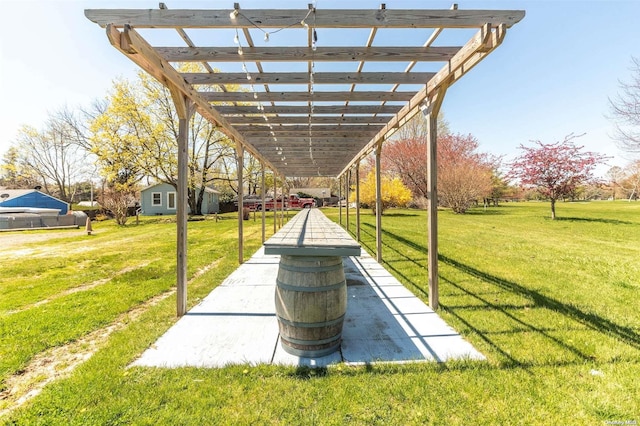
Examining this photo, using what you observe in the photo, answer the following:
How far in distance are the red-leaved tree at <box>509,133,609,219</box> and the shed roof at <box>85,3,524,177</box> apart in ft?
53.8

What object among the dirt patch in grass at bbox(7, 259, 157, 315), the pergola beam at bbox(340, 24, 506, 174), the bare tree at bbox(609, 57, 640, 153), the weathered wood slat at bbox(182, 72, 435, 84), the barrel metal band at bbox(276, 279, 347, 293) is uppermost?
the bare tree at bbox(609, 57, 640, 153)

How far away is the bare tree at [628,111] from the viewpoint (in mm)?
12341

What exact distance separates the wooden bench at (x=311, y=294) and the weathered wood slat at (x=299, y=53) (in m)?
1.96

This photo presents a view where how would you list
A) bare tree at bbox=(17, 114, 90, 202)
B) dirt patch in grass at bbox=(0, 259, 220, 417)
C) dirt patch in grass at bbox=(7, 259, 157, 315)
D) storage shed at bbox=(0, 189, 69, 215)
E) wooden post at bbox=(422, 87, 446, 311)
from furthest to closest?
bare tree at bbox=(17, 114, 90, 202), storage shed at bbox=(0, 189, 69, 215), dirt patch in grass at bbox=(7, 259, 157, 315), wooden post at bbox=(422, 87, 446, 311), dirt patch in grass at bbox=(0, 259, 220, 417)

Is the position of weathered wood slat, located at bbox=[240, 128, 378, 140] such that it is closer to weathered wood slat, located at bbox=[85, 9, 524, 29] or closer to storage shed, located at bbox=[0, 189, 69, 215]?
weathered wood slat, located at bbox=[85, 9, 524, 29]

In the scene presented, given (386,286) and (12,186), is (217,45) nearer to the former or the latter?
(386,286)

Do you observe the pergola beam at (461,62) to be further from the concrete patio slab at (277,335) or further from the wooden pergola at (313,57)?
the concrete patio slab at (277,335)

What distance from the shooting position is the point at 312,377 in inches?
86.4

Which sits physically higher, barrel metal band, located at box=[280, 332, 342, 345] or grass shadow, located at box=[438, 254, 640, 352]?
barrel metal band, located at box=[280, 332, 342, 345]

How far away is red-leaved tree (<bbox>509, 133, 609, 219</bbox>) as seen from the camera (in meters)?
16.0

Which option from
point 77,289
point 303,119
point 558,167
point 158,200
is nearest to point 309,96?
point 303,119

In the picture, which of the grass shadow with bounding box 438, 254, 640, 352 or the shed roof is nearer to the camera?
the shed roof

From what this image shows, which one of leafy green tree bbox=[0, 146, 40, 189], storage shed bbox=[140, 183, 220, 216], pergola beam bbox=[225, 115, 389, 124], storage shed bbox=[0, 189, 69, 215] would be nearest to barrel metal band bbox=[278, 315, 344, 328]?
pergola beam bbox=[225, 115, 389, 124]

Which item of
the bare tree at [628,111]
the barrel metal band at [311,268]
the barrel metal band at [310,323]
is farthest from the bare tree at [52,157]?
the bare tree at [628,111]
